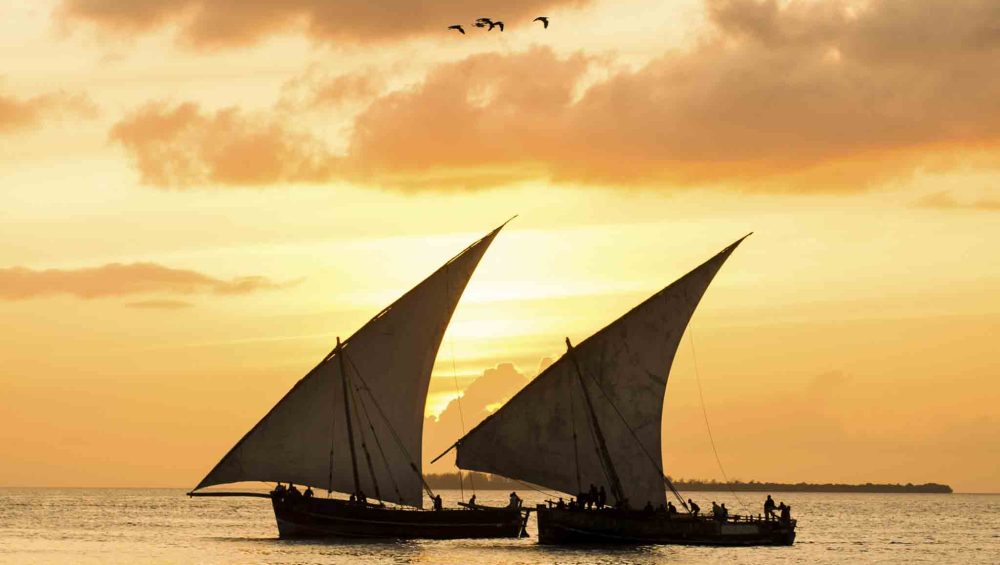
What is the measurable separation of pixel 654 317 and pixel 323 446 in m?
18.3

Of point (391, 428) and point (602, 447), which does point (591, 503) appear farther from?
point (391, 428)

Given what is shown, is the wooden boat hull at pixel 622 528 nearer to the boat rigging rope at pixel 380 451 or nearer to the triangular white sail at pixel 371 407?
the boat rigging rope at pixel 380 451

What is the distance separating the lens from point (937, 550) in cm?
10269

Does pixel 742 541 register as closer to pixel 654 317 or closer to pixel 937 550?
pixel 654 317

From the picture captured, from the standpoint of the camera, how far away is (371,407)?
3081 inches

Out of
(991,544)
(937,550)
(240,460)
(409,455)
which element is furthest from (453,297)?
(991,544)

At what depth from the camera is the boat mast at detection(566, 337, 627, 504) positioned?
74625 millimetres

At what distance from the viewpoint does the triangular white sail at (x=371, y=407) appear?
76500 mm

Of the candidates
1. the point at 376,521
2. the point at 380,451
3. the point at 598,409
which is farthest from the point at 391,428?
the point at 598,409

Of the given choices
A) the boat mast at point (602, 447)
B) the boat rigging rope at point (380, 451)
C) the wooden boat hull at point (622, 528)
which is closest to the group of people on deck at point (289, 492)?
the boat rigging rope at point (380, 451)

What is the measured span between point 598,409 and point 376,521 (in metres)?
13.9

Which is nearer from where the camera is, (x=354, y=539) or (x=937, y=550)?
(x=354, y=539)

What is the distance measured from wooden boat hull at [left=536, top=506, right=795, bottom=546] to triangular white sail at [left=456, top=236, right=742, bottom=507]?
5.45 ft

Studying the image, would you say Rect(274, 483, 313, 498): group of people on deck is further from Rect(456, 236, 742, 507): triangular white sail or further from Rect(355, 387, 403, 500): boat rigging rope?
Rect(456, 236, 742, 507): triangular white sail
